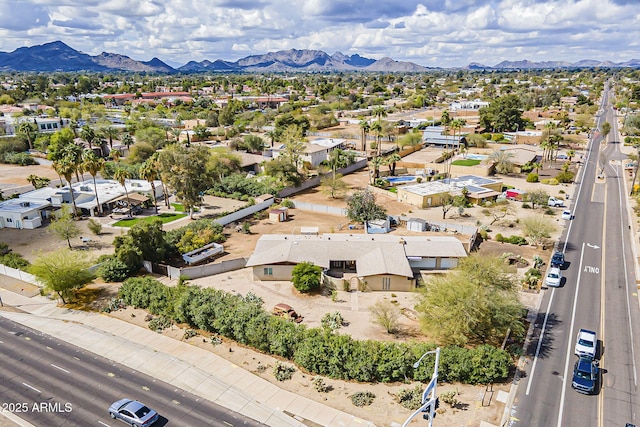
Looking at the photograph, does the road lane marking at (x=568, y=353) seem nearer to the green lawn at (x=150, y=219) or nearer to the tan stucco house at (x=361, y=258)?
the tan stucco house at (x=361, y=258)

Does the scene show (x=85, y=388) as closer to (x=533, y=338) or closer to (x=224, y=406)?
(x=224, y=406)

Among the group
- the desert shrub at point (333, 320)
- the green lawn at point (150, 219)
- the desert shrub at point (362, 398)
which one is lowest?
the desert shrub at point (362, 398)

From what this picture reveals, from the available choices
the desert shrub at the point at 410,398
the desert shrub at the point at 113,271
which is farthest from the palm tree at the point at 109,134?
the desert shrub at the point at 410,398

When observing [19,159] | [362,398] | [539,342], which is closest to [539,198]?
[539,342]

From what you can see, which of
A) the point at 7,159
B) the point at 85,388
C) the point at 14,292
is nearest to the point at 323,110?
the point at 7,159

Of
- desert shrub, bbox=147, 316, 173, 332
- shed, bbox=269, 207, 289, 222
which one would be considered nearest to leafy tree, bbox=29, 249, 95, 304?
desert shrub, bbox=147, 316, 173, 332

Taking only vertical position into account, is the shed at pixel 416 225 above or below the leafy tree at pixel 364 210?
below

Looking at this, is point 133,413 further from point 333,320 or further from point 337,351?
point 333,320

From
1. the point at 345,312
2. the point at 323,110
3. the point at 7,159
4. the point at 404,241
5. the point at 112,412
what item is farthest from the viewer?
the point at 323,110
